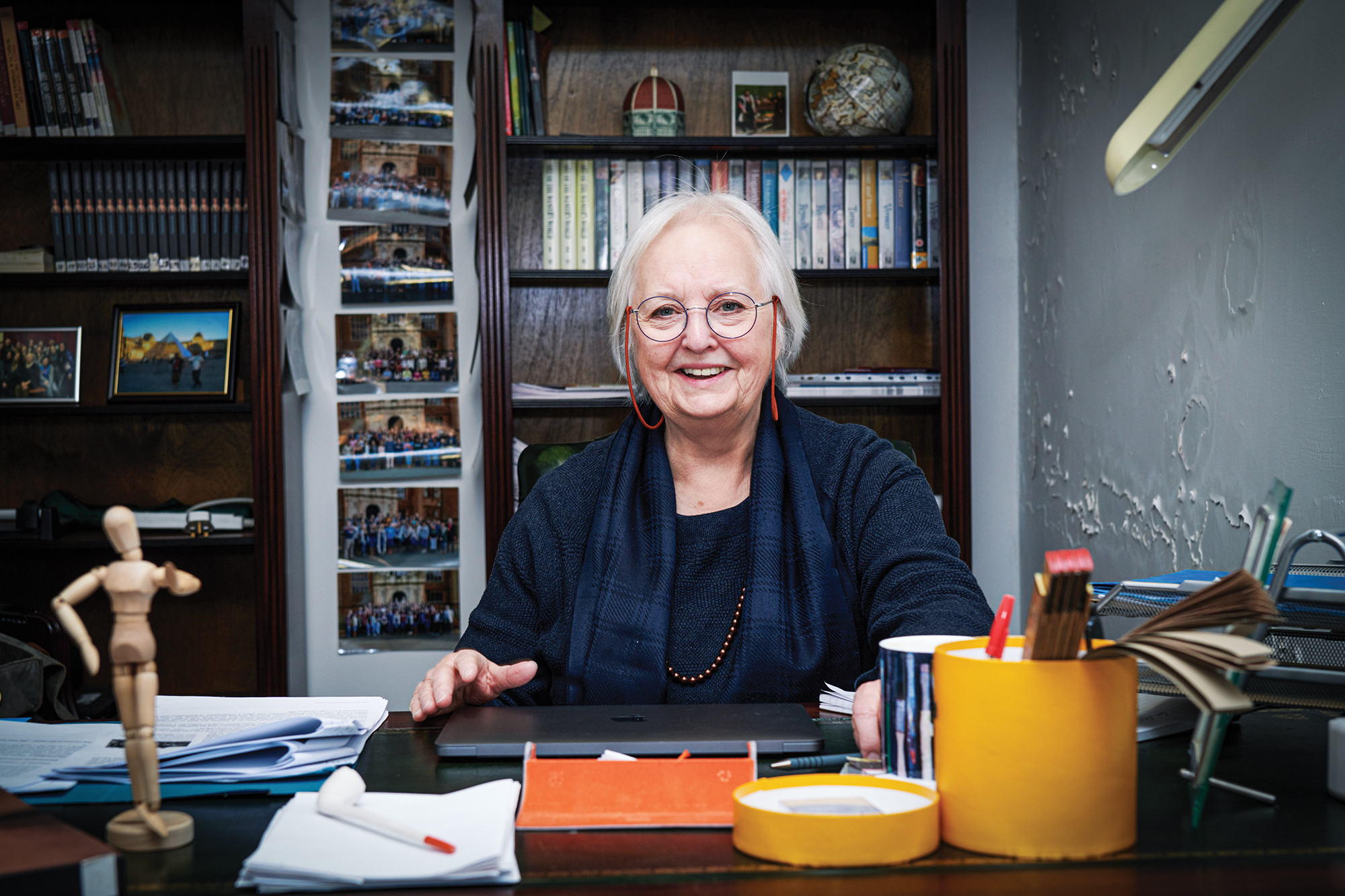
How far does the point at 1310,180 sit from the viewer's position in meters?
1.43

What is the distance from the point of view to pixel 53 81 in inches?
105

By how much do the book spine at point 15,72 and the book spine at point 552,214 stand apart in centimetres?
134

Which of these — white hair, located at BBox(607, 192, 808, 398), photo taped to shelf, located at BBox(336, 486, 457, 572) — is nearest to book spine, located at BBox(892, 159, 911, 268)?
white hair, located at BBox(607, 192, 808, 398)

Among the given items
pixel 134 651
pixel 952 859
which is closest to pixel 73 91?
pixel 134 651

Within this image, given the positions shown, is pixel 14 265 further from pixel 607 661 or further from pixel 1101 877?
pixel 1101 877

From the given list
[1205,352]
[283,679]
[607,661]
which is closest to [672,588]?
[607,661]

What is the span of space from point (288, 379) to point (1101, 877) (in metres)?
2.61

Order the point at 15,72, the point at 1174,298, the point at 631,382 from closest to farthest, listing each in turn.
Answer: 1. the point at 631,382
2. the point at 1174,298
3. the point at 15,72

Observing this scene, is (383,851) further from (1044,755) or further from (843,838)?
(1044,755)

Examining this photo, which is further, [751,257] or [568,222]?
[568,222]

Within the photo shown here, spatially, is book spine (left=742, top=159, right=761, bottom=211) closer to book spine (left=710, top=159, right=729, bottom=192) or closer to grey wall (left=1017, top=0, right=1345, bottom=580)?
book spine (left=710, top=159, right=729, bottom=192)

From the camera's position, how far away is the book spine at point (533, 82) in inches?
106

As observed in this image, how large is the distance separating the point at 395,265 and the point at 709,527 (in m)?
1.80

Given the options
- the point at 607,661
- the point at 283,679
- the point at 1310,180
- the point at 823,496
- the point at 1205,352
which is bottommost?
Result: the point at 283,679
